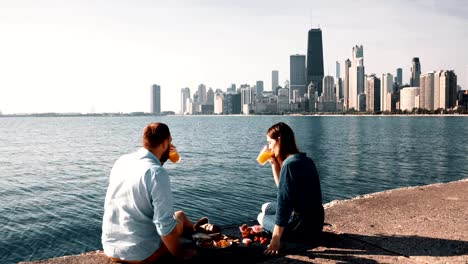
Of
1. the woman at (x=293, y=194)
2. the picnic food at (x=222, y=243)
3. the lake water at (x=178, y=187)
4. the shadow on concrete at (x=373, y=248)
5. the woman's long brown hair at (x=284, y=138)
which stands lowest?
the lake water at (x=178, y=187)

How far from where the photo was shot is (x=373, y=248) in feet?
17.0

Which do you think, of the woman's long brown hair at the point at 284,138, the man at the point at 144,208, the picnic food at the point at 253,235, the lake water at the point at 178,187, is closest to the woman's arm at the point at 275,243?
the picnic food at the point at 253,235

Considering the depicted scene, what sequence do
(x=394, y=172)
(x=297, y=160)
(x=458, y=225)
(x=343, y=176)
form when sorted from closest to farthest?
1. (x=297, y=160)
2. (x=458, y=225)
3. (x=343, y=176)
4. (x=394, y=172)

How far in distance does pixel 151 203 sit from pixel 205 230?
132cm

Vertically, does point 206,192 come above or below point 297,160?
below

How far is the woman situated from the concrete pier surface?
20 cm

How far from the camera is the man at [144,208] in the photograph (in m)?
3.98

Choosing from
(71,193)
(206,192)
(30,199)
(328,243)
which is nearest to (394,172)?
(206,192)

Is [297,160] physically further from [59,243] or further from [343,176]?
[343,176]

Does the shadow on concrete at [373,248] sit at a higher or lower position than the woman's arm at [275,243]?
lower

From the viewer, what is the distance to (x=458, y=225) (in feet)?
20.1

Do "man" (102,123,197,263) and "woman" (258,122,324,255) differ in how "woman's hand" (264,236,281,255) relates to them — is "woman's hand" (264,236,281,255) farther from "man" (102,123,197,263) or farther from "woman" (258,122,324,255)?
"man" (102,123,197,263)

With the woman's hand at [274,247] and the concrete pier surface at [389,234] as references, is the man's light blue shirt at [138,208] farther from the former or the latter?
the woman's hand at [274,247]

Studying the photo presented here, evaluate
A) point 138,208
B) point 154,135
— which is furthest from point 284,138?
point 138,208
